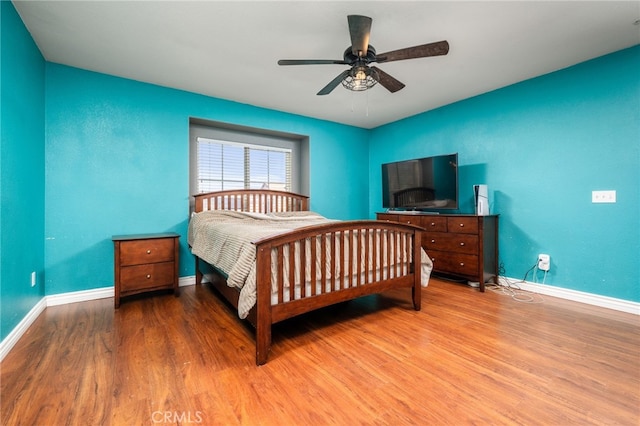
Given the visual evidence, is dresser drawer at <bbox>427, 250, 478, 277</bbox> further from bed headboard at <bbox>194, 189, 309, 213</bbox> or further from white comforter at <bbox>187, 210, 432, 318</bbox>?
bed headboard at <bbox>194, 189, 309, 213</bbox>

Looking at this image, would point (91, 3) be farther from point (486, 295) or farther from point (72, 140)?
point (486, 295)

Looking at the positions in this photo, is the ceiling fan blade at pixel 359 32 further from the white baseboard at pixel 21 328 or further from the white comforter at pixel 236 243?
the white baseboard at pixel 21 328

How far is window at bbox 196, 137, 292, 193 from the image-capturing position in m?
3.73

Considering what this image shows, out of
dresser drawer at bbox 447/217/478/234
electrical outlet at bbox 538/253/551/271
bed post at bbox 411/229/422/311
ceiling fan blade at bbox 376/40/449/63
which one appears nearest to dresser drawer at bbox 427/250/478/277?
dresser drawer at bbox 447/217/478/234


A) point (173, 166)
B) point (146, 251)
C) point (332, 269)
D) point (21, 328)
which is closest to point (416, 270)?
point (332, 269)

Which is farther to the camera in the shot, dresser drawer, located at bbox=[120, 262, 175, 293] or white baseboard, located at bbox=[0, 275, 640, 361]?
dresser drawer, located at bbox=[120, 262, 175, 293]

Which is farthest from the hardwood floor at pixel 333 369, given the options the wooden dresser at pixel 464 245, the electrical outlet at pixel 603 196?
the electrical outlet at pixel 603 196

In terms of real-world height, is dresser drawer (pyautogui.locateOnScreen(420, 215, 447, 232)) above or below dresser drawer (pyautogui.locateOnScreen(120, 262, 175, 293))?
above

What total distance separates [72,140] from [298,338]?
2930mm

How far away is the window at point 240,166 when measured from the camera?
12.2 ft

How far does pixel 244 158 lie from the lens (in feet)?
13.3

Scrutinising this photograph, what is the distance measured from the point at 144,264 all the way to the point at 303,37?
2.53 meters

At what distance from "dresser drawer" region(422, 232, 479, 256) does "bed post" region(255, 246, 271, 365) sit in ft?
7.93

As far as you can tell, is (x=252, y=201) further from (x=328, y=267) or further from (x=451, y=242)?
(x=451, y=242)
